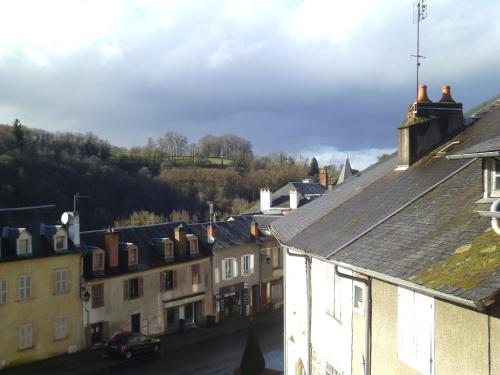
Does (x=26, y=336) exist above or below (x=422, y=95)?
below

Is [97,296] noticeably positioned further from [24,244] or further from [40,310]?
[24,244]

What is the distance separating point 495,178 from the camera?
7402 mm

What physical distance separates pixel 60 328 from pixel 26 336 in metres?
1.93

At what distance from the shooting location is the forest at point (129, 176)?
6544 cm

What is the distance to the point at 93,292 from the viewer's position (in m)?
29.3

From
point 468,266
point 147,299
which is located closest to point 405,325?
point 468,266

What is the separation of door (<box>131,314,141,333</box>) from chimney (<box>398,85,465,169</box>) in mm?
22895

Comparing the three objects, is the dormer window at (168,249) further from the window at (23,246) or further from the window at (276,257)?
the window at (276,257)

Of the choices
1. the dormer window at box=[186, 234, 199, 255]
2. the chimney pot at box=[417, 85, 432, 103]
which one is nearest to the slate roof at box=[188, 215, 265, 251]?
the dormer window at box=[186, 234, 199, 255]

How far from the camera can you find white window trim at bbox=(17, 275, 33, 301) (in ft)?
85.7

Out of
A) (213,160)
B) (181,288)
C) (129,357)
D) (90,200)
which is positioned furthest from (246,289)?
(213,160)

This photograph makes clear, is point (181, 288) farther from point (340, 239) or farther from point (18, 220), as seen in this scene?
point (340, 239)

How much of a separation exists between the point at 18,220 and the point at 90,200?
4527 cm

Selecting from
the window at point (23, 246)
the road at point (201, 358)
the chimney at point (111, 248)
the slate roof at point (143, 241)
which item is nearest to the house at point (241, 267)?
the slate roof at point (143, 241)
